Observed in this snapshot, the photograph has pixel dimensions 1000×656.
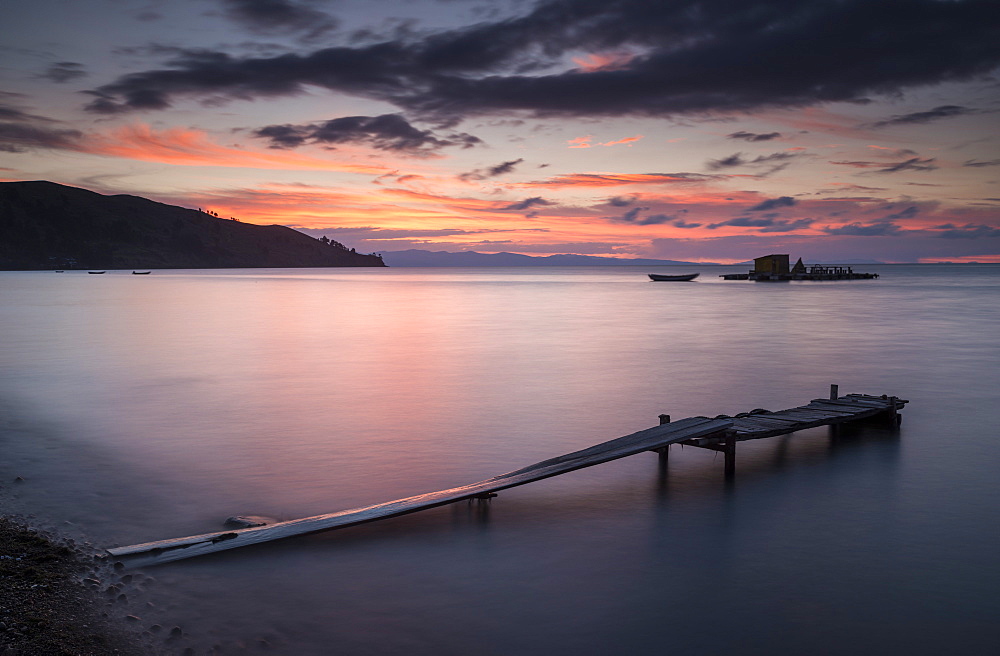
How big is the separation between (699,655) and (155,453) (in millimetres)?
11858

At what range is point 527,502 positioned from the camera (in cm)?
1131

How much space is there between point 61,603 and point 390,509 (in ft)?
13.3

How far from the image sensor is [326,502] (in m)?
11.5

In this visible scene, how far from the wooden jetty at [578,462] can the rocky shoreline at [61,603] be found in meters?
0.56

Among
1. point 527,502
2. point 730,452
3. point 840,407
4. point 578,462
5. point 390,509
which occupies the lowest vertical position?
point 527,502

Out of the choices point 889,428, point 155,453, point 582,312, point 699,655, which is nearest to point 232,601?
point 699,655

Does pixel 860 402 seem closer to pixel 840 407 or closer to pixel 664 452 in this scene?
pixel 840 407

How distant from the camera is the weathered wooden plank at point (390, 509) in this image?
8.97 metres

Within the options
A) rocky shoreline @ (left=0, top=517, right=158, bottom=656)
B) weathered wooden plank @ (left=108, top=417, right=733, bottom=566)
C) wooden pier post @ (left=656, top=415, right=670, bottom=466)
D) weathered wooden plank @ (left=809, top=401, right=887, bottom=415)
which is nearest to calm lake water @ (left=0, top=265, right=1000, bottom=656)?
weathered wooden plank @ (left=108, top=417, right=733, bottom=566)

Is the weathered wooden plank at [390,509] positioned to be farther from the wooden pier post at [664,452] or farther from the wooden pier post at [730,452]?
the wooden pier post at [664,452]

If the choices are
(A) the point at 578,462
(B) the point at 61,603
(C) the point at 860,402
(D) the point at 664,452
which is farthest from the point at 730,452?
(B) the point at 61,603

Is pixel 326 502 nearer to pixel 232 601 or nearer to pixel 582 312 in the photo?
pixel 232 601

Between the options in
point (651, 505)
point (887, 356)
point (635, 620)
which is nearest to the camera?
point (635, 620)

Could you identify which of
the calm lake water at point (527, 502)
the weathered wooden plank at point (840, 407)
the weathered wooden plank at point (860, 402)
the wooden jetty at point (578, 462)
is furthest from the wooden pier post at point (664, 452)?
the weathered wooden plank at point (860, 402)
